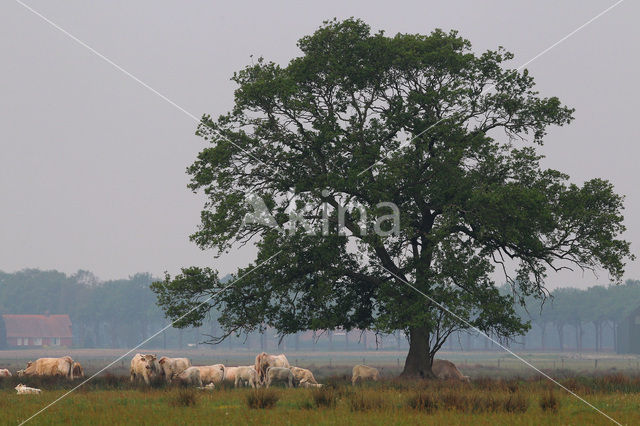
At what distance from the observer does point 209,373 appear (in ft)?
120

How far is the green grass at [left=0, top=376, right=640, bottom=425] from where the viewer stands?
2006 centimetres

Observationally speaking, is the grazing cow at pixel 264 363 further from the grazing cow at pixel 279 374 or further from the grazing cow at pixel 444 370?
the grazing cow at pixel 444 370

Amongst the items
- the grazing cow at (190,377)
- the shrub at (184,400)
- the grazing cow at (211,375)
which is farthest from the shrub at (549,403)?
the grazing cow at (211,375)

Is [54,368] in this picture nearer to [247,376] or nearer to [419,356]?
[247,376]

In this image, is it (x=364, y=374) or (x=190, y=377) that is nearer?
(x=190, y=377)

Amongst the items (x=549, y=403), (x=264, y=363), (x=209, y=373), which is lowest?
(x=209, y=373)

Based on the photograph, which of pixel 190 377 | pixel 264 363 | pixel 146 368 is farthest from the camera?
pixel 264 363

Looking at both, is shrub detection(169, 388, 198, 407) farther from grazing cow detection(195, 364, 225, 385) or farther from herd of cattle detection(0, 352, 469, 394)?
grazing cow detection(195, 364, 225, 385)

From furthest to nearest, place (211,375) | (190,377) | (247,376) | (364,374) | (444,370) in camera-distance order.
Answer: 1. (444,370)
2. (364,374)
3. (247,376)
4. (211,375)
5. (190,377)

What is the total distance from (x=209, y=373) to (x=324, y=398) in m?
13.4

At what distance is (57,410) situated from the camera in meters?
22.9

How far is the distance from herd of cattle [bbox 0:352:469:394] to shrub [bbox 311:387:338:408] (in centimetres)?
982

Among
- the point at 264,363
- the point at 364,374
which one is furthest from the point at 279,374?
the point at 364,374

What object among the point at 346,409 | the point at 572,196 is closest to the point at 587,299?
the point at 572,196
